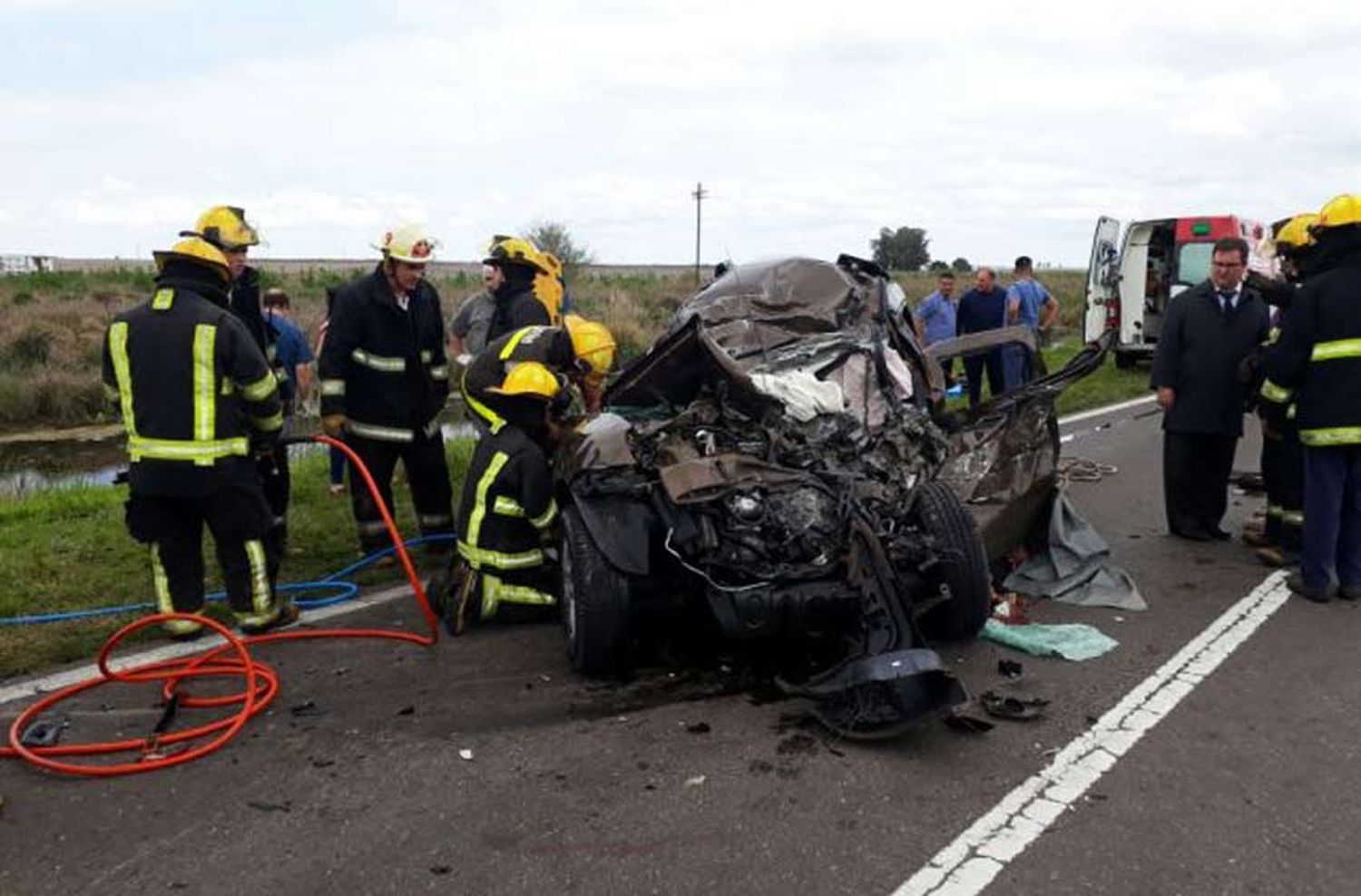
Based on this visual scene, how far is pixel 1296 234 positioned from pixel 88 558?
7.00 metres

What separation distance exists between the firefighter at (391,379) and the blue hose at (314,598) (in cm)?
17

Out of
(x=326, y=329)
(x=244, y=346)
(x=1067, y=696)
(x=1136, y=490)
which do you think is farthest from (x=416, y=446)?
(x=1136, y=490)

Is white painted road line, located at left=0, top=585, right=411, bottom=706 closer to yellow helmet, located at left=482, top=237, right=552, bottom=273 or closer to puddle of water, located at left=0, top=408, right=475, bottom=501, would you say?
yellow helmet, located at left=482, top=237, right=552, bottom=273

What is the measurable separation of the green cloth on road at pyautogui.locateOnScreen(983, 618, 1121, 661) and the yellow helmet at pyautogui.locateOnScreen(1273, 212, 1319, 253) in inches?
112

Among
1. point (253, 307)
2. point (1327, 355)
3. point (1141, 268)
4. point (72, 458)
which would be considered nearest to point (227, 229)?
point (253, 307)

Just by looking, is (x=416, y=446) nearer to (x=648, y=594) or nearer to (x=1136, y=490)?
(x=648, y=594)

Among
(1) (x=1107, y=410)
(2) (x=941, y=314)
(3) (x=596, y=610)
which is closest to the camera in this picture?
(3) (x=596, y=610)

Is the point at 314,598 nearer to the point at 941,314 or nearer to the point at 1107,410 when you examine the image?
the point at 941,314

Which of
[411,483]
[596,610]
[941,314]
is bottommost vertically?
[596,610]

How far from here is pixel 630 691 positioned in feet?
13.3

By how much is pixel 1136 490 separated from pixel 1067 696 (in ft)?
13.7

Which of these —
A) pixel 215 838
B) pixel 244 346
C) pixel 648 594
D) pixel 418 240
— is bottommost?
pixel 215 838

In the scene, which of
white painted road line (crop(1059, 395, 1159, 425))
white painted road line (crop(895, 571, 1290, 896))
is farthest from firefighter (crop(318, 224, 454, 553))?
white painted road line (crop(1059, 395, 1159, 425))

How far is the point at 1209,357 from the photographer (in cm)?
618
